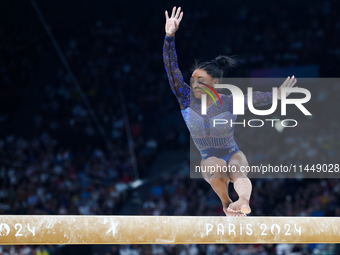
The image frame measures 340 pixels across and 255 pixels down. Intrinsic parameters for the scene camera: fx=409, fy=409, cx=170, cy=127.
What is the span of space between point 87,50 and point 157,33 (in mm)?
1755

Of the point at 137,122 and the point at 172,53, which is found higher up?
the point at 172,53

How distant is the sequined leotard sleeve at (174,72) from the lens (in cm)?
397

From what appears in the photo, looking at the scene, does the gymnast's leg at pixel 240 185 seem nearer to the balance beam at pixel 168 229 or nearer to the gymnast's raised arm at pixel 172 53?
the balance beam at pixel 168 229

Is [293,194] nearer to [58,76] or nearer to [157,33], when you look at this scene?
[157,33]

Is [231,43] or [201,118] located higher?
[231,43]

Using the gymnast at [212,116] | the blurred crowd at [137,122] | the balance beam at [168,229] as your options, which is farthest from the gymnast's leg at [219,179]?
the blurred crowd at [137,122]

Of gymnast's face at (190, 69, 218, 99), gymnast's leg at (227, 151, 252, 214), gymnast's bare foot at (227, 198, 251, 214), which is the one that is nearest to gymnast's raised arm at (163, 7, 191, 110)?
gymnast's face at (190, 69, 218, 99)

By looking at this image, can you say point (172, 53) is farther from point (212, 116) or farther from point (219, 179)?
point (219, 179)

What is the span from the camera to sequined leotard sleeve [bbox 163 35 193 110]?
3975mm

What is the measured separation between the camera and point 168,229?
13.8ft

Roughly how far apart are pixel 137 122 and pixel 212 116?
15.7ft

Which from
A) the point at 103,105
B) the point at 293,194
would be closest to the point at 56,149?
the point at 103,105

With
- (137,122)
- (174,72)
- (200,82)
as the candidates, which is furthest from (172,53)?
(137,122)

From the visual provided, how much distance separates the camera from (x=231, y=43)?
898cm
